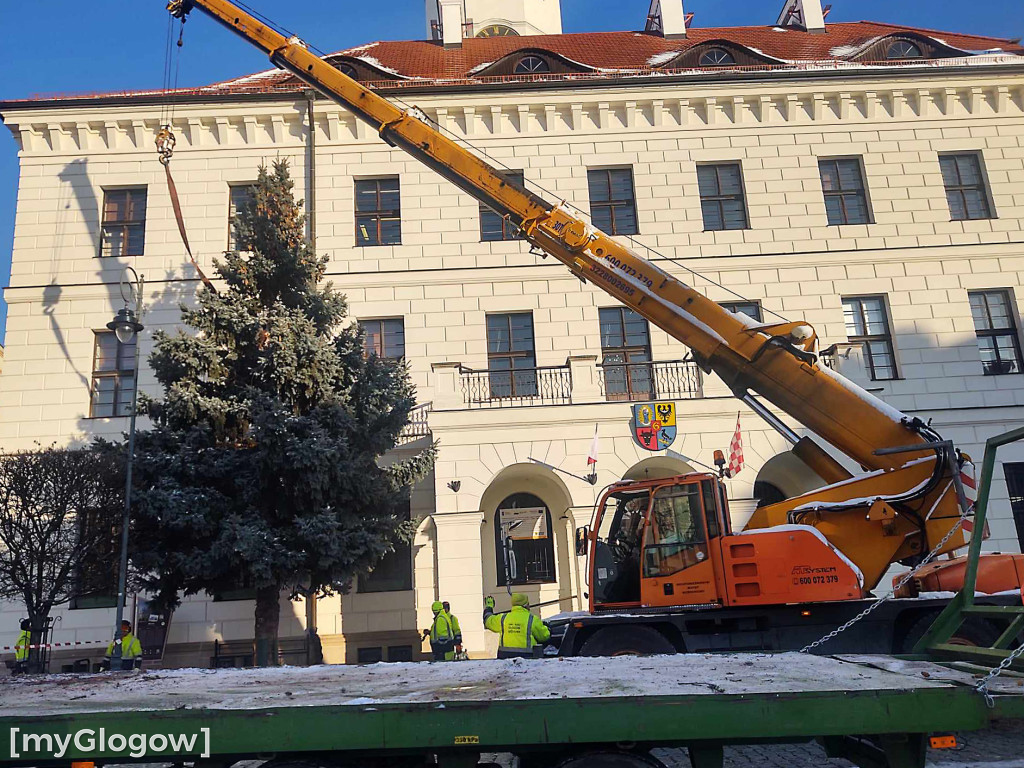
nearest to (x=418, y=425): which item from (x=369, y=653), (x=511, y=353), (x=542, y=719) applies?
(x=511, y=353)

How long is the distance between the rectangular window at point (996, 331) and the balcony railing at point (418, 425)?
14676mm

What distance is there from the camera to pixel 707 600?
10797mm

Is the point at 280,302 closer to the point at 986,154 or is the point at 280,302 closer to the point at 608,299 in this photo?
the point at 608,299

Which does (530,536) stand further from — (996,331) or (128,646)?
(996,331)

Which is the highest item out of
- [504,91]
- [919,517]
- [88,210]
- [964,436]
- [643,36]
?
[643,36]

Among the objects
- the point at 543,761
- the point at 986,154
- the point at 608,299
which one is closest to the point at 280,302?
the point at 608,299

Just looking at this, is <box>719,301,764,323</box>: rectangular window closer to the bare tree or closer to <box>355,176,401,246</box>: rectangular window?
<box>355,176,401,246</box>: rectangular window

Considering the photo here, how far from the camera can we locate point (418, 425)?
20.2m

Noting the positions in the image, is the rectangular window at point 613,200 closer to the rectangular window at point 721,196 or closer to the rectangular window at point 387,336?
the rectangular window at point 721,196

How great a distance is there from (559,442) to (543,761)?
1401 cm

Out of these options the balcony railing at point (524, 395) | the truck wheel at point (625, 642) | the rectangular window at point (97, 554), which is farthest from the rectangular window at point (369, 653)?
the truck wheel at point (625, 642)

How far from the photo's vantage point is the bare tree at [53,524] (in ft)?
52.1

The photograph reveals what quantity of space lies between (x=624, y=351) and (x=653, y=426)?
11.0 ft

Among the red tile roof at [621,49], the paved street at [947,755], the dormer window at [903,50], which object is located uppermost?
the red tile roof at [621,49]
